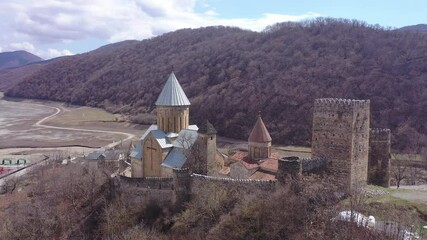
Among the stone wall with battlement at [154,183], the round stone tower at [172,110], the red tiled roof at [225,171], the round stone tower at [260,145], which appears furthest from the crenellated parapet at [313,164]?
the round stone tower at [172,110]

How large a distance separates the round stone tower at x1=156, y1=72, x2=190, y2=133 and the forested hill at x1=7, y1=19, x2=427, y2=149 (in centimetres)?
2760

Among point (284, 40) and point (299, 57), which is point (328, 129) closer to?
point (299, 57)

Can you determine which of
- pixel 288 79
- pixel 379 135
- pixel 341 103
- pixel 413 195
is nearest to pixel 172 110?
pixel 341 103

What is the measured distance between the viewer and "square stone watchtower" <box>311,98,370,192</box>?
1778 cm

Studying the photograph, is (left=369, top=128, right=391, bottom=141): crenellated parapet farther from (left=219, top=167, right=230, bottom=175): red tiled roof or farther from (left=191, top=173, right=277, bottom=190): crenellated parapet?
(left=219, top=167, right=230, bottom=175): red tiled roof

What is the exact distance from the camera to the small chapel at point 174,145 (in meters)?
23.3

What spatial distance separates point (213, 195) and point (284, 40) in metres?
72.4

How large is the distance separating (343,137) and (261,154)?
25.1 feet

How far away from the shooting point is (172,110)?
2662 cm

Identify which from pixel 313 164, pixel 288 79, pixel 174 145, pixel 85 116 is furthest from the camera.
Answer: pixel 85 116

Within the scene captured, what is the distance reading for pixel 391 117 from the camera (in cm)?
5134

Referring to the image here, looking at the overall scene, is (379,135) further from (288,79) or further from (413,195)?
(288,79)

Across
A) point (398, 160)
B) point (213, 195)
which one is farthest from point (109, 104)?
point (213, 195)

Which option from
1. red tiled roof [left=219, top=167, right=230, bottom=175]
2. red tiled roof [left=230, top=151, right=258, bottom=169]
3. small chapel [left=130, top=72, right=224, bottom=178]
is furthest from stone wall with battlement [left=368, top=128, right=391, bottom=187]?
small chapel [left=130, top=72, right=224, bottom=178]
